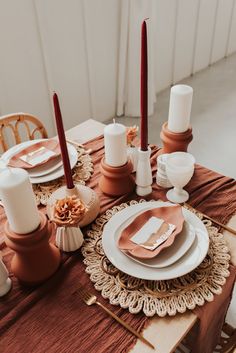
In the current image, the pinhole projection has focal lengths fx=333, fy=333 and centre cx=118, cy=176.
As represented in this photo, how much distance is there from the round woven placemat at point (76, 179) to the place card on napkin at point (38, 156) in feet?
0.26

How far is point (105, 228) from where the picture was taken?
813mm

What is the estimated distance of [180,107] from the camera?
0.96 metres

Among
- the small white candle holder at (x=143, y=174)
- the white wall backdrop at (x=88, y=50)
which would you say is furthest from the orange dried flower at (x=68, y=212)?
the white wall backdrop at (x=88, y=50)

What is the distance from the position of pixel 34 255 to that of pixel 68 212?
0.38 ft

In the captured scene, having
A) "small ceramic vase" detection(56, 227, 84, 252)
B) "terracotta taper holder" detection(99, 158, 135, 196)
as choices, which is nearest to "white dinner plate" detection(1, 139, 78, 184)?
"terracotta taper holder" detection(99, 158, 135, 196)

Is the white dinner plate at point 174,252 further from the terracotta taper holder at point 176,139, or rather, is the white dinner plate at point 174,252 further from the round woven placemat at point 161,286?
the terracotta taper holder at point 176,139

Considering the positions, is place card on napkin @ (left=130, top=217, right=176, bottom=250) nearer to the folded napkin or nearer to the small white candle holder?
the small white candle holder

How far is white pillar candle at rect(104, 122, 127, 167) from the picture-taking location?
0.85 meters

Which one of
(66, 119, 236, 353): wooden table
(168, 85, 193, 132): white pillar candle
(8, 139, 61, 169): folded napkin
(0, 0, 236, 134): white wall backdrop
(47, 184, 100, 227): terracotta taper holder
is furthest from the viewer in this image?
(0, 0, 236, 134): white wall backdrop

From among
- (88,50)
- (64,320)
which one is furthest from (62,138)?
(88,50)

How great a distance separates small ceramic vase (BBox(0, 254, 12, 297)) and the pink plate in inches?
9.9

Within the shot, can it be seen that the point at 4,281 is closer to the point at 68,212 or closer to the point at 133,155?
the point at 68,212

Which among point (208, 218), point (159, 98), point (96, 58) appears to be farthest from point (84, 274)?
point (159, 98)

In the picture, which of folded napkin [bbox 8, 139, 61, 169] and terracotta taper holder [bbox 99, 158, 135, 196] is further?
folded napkin [bbox 8, 139, 61, 169]
